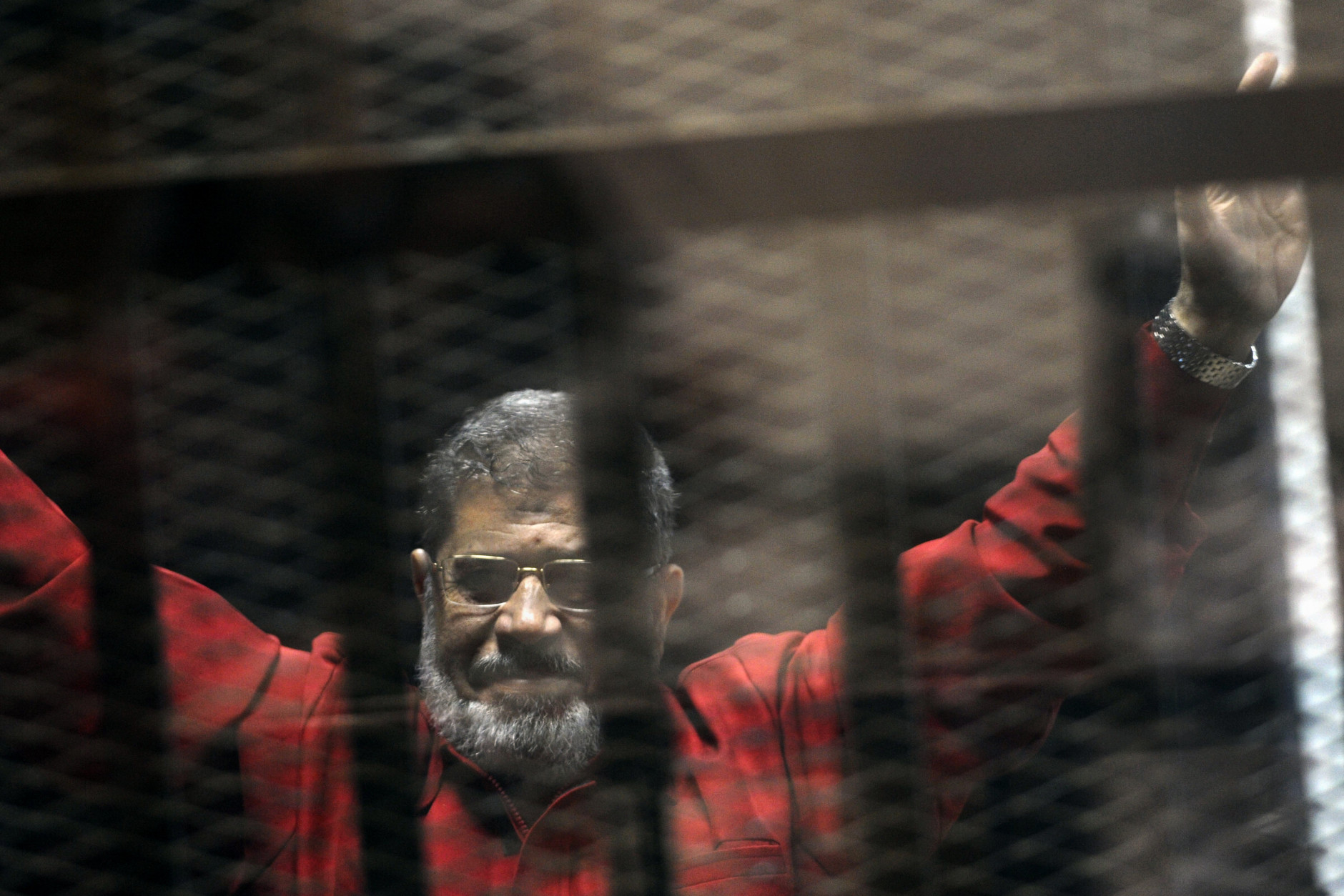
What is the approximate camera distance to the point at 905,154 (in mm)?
708

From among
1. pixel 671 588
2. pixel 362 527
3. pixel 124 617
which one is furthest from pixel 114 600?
pixel 671 588

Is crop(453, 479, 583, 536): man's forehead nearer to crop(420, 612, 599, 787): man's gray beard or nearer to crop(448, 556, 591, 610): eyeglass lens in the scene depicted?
crop(448, 556, 591, 610): eyeglass lens

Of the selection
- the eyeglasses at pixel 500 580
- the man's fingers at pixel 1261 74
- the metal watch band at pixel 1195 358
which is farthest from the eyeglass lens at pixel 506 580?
the man's fingers at pixel 1261 74

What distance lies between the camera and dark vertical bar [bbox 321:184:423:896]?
756mm

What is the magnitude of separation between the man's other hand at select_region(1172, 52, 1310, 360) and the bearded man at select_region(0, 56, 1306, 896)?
0.10m

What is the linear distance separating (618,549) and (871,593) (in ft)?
0.67

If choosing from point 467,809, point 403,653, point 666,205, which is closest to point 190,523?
point 403,653

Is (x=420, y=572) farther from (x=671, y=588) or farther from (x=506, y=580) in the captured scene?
(x=671, y=588)

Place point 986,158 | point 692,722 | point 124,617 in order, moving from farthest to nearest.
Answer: point 692,722 → point 124,617 → point 986,158

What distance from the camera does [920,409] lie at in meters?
0.92

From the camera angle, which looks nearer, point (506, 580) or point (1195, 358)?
point (1195, 358)

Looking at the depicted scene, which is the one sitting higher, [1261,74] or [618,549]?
[1261,74]

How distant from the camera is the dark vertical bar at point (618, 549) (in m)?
0.75

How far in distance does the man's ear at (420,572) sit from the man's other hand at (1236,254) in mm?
633
